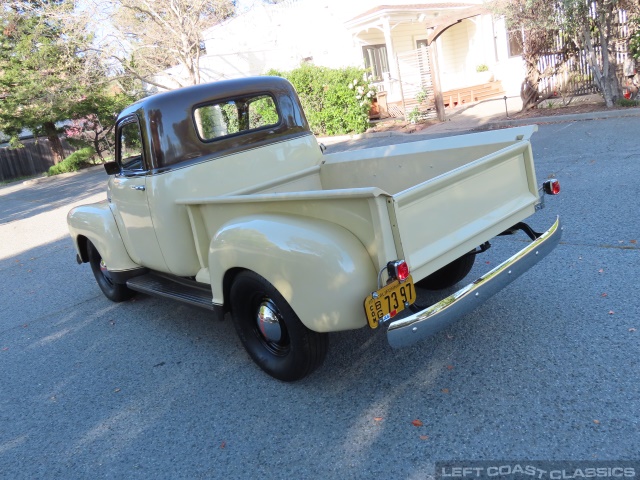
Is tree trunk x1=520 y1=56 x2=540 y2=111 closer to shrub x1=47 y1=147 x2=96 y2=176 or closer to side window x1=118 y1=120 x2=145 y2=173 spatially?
side window x1=118 y1=120 x2=145 y2=173

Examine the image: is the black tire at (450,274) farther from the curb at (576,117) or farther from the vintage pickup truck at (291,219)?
the curb at (576,117)

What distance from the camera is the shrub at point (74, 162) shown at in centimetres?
2282

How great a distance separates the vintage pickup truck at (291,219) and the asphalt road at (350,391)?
0.36 metres

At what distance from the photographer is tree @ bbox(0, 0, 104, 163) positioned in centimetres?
1944

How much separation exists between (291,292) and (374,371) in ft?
2.94

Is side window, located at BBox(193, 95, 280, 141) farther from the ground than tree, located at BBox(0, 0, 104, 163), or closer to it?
closer to it

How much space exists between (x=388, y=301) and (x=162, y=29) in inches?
764

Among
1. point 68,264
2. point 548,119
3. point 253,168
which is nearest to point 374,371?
point 253,168

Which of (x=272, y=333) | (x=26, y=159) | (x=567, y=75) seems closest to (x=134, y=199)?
(x=272, y=333)

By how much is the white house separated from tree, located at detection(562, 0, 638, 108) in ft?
17.5

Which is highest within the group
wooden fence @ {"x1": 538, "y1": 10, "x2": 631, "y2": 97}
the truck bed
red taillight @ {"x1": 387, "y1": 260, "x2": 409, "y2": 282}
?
wooden fence @ {"x1": 538, "y1": 10, "x2": 631, "y2": 97}

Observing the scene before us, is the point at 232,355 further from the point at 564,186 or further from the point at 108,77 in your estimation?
the point at 108,77

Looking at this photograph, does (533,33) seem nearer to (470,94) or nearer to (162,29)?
(470,94)

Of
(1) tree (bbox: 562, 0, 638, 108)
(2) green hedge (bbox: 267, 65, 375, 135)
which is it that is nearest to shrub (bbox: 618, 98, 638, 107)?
(1) tree (bbox: 562, 0, 638, 108)
